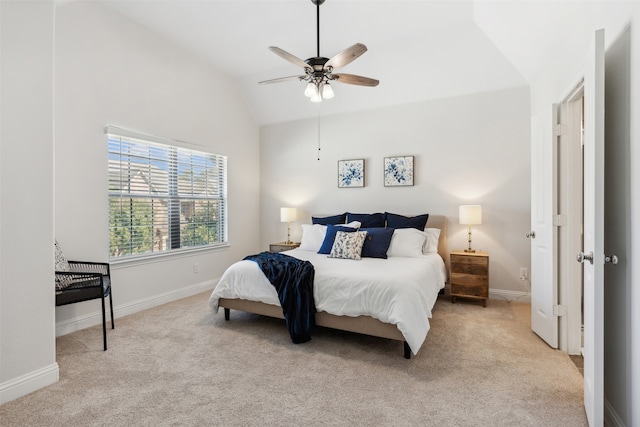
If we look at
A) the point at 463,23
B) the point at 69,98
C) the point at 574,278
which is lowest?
the point at 574,278

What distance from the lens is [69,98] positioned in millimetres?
3018

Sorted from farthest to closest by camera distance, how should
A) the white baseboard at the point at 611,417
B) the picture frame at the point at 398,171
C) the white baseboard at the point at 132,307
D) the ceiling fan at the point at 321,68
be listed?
the picture frame at the point at 398,171 → the white baseboard at the point at 132,307 → the ceiling fan at the point at 321,68 → the white baseboard at the point at 611,417

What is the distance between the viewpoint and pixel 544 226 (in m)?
2.72

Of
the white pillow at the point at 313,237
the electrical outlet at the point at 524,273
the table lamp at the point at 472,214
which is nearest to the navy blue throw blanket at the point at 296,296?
the white pillow at the point at 313,237

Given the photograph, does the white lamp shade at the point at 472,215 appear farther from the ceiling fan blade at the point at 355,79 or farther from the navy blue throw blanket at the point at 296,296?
the navy blue throw blanket at the point at 296,296

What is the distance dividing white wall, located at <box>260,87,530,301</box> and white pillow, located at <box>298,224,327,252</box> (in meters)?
0.78

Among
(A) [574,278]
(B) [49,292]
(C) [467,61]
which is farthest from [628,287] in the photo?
(B) [49,292]

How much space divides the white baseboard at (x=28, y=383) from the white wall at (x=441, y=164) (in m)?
3.66

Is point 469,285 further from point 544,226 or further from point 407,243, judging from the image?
point 544,226

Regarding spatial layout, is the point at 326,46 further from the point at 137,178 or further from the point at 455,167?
the point at 137,178

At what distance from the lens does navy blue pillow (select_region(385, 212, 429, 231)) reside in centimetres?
415

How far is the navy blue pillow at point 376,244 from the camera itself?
142 inches

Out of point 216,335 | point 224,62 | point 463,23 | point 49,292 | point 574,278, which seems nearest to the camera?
point 49,292

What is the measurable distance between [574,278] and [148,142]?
A: 4.48 meters
